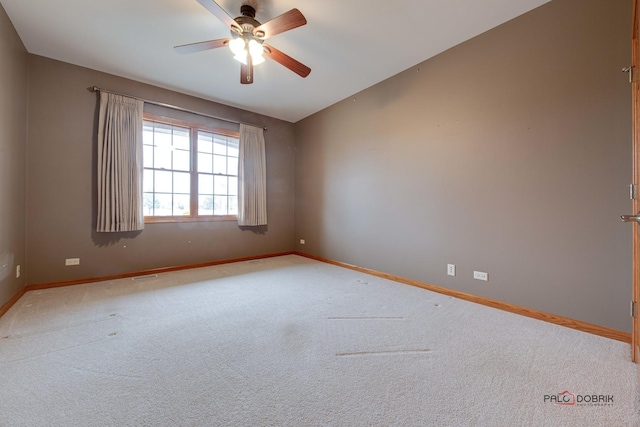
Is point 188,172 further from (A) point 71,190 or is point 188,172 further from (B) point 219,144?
(A) point 71,190

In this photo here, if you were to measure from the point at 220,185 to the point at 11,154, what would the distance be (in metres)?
2.33

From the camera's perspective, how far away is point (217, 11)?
194 centimetres

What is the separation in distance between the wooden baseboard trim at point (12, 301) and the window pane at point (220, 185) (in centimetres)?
247

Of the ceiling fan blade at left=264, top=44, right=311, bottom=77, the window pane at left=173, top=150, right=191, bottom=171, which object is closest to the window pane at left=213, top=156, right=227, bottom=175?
the window pane at left=173, top=150, right=191, bottom=171

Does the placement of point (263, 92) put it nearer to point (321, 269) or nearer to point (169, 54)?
point (169, 54)

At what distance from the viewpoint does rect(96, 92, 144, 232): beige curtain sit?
325 centimetres

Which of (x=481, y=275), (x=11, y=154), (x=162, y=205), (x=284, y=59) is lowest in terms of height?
(x=481, y=275)

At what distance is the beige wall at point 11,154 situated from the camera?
2.27 m

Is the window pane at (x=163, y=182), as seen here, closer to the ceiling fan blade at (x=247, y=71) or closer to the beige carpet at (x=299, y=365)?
the beige carpet at (x=299, y=365)

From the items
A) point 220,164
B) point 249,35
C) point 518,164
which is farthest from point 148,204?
point 518,164

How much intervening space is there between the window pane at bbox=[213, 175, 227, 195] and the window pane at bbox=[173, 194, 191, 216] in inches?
18.5

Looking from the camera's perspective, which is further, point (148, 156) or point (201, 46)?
point (148, 156)

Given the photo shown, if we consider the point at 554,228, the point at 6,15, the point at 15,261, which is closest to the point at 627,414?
the point at 554,228

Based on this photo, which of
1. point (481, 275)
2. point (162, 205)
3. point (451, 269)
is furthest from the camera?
point (162, 205)
